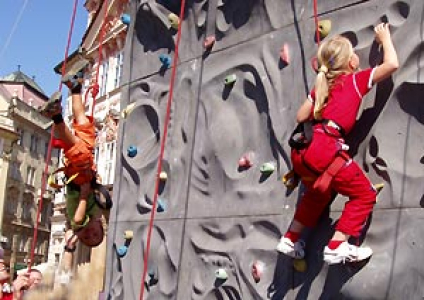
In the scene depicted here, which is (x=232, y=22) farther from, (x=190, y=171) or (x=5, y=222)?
(x=5, y=222)

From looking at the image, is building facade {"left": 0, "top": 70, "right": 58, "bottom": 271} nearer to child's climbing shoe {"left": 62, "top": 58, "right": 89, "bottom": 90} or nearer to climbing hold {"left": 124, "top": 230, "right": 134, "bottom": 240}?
climbing hold {"left": 124, "top": 230, "right": 134, "bottom": 240}

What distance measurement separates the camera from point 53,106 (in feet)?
13.9

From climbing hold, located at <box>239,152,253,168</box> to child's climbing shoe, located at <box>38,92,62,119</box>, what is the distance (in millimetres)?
1087

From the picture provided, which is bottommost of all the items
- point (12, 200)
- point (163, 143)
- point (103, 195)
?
point (103, 195)

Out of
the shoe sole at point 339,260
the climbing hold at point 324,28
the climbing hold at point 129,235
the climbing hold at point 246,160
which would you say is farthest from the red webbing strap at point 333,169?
the climbing hold at point 129,235

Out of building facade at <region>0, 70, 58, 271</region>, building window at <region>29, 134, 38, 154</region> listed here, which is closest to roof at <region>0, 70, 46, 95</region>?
building facade at <region>0, 70, 58, 271</region>

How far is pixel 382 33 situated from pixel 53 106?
1938mm

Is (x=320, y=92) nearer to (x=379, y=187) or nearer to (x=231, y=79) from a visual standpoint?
(x=379, y=187)

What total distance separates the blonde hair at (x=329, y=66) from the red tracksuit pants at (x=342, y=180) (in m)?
0.14

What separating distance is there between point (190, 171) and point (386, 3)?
165 cm

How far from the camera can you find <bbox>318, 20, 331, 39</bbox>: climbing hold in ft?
11.7

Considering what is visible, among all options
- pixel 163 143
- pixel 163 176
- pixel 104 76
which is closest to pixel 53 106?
pixel 163 143

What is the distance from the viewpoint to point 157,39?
5070 mm

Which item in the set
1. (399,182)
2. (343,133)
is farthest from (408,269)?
(343,133)
